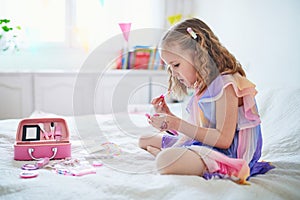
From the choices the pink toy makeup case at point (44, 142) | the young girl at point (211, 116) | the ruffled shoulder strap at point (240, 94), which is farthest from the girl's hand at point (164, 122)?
the pink toy makeup case at point (44, 142)

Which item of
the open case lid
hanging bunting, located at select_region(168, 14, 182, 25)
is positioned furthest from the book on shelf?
the open case lid

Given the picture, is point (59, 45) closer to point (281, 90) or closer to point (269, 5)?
point (269, 5)

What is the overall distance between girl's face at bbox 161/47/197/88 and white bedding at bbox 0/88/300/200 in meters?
0.31

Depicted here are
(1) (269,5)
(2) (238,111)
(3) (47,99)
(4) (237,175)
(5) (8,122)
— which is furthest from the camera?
(3) (47,99)

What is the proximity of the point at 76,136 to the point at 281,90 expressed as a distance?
925 millimetres

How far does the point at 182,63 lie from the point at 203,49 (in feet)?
0.26

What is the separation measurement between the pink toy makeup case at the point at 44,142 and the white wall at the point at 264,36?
1086 mm

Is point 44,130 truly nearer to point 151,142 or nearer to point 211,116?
point 151,142

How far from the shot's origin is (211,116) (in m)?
1.11

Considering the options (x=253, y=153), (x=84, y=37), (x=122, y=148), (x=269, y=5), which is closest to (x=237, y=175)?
(x=253, y=153)

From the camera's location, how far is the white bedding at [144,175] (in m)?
0.86

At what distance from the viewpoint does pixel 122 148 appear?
4.43 ft

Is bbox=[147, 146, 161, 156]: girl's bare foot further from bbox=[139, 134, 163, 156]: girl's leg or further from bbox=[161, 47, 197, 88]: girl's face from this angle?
bbox=[161, 47, 197, 88]: girl's face

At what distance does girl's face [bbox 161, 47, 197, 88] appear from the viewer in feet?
3.69
